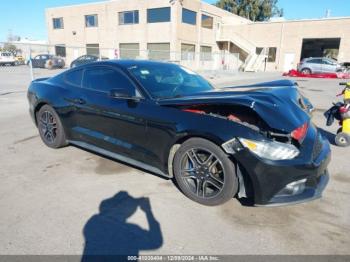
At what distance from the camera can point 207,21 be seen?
33.1 meters

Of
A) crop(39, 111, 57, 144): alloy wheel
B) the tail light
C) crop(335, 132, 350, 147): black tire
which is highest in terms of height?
the tail light

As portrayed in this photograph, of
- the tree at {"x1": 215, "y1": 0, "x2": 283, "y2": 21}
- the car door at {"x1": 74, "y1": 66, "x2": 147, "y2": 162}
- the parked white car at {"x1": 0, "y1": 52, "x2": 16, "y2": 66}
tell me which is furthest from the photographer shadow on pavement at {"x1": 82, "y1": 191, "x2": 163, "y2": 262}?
the tree at {"x1": 215, "y1": 0, "x2": 283, "y2": 21}

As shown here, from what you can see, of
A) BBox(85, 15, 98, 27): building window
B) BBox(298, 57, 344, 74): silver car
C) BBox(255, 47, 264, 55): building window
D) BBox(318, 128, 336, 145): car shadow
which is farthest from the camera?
BBox(255, 47, 264, 55): building window

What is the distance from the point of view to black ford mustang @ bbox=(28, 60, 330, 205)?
2.74 meters

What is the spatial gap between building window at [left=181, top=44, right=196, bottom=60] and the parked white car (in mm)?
21169

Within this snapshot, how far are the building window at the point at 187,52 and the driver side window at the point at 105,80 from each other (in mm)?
23950

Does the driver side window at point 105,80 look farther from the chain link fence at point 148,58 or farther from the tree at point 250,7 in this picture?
the tree at point 250,7

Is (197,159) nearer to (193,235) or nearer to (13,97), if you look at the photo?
(193,235)

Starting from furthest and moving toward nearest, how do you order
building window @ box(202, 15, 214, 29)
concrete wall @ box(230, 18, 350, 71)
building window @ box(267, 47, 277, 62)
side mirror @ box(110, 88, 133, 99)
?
building window @ box(267, 47, 277, 62)
building window @ box(202, 15, 214, 29)
concrete wall @ box(230, 18, 350, 71)
side mirror @ box(110, 88, 133, 99)

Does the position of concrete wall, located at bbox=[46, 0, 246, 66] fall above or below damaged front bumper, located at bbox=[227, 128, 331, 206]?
above

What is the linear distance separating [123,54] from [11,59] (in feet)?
47.8

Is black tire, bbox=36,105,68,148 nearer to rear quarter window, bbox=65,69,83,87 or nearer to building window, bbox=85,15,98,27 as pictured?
rear quarter window, bbox=65,69,83,87

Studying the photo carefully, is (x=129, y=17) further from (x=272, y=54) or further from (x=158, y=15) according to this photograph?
(x=272, y=54)

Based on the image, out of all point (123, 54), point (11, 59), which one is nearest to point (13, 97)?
point (123, 54)
